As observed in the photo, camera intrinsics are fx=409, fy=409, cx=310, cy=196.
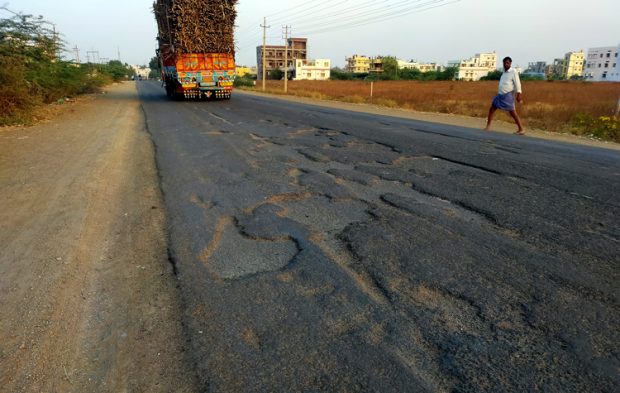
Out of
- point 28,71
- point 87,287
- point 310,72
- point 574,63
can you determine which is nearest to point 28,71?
point 28,71

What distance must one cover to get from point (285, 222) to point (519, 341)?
209 centimetres

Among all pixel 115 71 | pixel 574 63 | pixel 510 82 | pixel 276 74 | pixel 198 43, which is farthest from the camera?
pixel 574 63

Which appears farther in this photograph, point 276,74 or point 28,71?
point 276,74

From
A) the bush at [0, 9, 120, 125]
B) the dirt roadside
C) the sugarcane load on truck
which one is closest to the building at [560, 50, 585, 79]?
the dirt roadside

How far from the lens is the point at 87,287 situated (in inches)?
104

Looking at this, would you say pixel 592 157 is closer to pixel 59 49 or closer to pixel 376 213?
pixel 376 213

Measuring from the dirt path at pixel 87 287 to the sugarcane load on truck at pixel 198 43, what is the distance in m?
12.5

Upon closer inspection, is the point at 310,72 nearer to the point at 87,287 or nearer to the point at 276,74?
the point at 276,74

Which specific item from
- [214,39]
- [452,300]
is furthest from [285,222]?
[214,39]

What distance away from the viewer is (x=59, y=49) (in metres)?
17.3

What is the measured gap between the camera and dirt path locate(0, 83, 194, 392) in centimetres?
188

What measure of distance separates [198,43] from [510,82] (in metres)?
12.5

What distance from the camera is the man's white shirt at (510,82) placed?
9.16 meters

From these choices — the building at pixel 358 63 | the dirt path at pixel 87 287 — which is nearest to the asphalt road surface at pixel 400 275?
the dirt path at pixel 87 287
